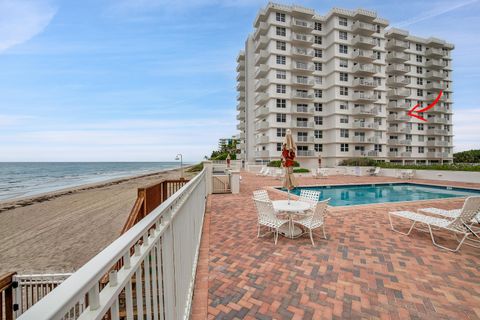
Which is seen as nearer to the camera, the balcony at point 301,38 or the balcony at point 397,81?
the balcony at point 301,38

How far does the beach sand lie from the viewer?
750 cm

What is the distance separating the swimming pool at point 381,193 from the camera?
1273cm

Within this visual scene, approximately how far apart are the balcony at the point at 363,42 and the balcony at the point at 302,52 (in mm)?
7088

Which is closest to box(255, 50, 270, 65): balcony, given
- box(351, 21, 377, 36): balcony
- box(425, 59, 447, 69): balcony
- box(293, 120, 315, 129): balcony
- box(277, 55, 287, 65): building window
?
box(277, 55, 287, 65): building window

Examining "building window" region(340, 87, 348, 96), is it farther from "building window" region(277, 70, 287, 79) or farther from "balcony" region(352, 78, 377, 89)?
"building window" region(277, 70, 287, 79)

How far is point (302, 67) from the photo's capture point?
35.7 m

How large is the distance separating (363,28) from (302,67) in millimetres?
11339

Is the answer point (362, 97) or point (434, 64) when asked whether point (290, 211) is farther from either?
point (434, 64)

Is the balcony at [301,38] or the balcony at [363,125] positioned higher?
the balcony at [301,38]

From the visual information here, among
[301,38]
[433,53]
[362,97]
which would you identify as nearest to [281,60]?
[301,38]

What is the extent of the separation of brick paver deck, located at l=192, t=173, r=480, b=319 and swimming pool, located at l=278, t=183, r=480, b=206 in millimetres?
6785

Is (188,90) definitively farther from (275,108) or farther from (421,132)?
(421,132)

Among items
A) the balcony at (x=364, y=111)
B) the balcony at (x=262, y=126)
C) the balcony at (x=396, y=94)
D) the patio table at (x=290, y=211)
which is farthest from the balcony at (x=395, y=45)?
the patio table at (x=290, y=211)

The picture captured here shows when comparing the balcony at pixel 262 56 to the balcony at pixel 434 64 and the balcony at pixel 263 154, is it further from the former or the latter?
the balcony at pixel 434 64
